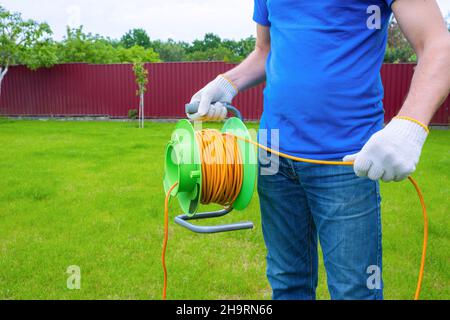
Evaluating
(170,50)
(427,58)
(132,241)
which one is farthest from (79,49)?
(170,50)

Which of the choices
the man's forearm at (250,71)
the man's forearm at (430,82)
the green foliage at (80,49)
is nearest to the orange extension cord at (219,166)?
the man's forearm at (250,71)

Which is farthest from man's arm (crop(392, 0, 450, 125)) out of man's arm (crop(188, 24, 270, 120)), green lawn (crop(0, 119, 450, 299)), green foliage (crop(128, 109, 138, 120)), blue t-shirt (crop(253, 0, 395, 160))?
green foliage (crop(128, 109, 138, 120))

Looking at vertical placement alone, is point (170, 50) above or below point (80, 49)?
above

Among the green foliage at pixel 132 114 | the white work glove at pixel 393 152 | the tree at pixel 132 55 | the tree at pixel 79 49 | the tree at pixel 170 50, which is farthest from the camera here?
the tree at pixel 170 50

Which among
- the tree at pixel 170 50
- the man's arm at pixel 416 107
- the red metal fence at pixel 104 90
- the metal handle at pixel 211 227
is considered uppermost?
the tree at pixel 170 50

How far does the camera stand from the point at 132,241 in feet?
13.0

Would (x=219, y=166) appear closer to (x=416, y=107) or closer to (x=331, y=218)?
(x=331, y=218)

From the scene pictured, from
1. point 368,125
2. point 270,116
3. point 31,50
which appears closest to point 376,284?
point 368,125

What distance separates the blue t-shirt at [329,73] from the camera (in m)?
1.49

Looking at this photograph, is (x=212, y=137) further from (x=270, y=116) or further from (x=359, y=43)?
(x=359, y=43)

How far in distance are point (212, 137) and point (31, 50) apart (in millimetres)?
15938

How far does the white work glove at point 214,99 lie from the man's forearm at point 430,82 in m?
0.87

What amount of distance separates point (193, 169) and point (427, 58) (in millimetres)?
898

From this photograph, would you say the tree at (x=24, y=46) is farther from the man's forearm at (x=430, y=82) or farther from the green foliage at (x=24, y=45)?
the man's forearm at (x=430, y=82)
